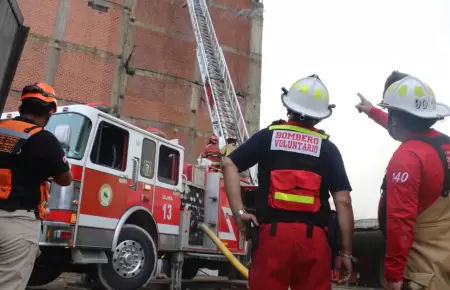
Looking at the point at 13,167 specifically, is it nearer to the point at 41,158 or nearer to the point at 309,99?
the point at 41,158

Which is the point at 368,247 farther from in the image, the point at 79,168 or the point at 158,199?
the point at 79,168

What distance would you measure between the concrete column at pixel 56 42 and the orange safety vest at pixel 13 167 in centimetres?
1259

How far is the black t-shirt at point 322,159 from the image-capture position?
8.76ft

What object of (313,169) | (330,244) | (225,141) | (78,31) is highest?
(78,31)

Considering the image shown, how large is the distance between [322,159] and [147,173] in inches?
166

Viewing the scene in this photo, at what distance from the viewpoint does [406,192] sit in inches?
89.5

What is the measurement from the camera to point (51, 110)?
9.66ft

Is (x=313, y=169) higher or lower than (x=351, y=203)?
higher

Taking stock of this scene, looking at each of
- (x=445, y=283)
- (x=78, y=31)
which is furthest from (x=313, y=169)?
(x=78, y=31)

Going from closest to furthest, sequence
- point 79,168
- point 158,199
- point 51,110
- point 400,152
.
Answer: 1. point 400,152
2. point 51,110
3. point 79,168
4. point 158,199

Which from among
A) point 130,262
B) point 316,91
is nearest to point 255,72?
point 130,262

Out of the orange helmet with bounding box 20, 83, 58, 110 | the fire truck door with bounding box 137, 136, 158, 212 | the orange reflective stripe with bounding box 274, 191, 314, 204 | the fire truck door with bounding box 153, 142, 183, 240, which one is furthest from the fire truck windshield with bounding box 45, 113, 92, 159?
the orange reflective stripe with bounding box 274, 191, 314, 204

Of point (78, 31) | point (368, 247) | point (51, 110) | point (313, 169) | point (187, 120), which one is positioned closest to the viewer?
point (313, 169)

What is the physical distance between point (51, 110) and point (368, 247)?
9885 millimetres
